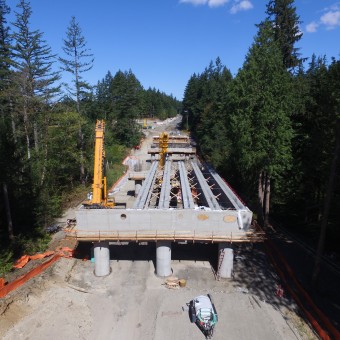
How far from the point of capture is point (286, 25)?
97.5 feet

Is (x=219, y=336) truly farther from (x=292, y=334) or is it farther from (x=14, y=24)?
(x=14, y=24)

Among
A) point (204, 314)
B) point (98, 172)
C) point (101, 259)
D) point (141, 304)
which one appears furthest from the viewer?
point (98, 172)

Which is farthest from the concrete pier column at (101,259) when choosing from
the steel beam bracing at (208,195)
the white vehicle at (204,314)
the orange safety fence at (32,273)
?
the steel beam bracing at (208,195)

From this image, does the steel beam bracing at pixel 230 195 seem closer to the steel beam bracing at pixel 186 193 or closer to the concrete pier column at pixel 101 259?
the steel beam bracing at pixel 186 193

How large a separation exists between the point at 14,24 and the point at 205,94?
170ft

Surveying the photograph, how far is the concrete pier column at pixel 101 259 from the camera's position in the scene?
20.0 m

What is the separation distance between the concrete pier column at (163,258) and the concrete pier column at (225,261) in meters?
3.52

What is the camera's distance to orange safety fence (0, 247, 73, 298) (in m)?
17.0

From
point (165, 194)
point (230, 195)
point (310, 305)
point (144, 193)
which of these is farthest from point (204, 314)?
point (144, 193)

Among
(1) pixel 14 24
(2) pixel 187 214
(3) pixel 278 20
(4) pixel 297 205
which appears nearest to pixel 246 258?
(2) pixel 187 214

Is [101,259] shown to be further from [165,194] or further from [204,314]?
[204,314]

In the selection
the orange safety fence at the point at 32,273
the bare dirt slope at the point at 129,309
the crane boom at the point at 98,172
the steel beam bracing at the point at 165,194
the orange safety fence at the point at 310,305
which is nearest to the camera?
the orange safety fence at the point at 310,305

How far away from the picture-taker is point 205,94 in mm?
75438

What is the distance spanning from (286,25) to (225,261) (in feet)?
80.3
